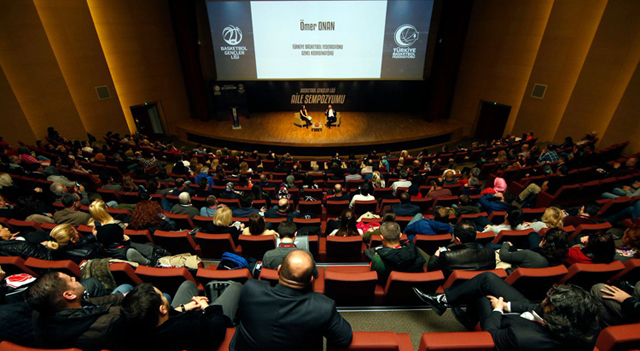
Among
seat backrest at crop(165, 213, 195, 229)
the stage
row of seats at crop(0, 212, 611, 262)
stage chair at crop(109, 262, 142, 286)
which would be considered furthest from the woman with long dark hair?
the stage

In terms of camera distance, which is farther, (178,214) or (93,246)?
(178,214)

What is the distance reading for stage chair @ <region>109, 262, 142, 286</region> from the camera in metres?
2.45

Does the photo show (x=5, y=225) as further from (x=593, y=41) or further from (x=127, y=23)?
(x=593, y=41)

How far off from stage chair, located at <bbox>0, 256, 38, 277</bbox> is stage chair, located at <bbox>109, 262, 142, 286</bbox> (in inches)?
30.5

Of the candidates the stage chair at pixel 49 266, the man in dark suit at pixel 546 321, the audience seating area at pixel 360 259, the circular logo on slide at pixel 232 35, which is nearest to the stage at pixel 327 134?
the circular logo on slide at pixel 232 35

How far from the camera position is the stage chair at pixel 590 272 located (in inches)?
91.6

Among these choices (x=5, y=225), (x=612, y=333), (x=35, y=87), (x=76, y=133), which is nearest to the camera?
(x=612, y=333)

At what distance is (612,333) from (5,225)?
5981 mm

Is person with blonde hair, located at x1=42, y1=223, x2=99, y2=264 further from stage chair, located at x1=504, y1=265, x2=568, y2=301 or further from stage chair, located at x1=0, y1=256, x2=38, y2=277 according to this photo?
stage chair, located at x1=504, y1=265, x2=568, y2=301

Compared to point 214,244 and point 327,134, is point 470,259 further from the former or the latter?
point 327,134

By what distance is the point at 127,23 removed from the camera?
10586 millimetres

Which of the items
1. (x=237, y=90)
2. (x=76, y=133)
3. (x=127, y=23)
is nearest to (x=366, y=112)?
(x=237, y=90)

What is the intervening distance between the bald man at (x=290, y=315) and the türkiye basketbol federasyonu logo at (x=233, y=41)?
12.5 meters

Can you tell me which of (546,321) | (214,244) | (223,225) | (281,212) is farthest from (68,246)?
(546,321)
